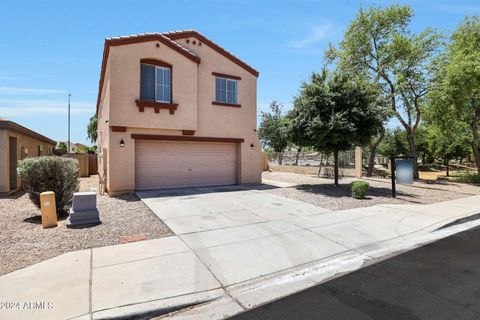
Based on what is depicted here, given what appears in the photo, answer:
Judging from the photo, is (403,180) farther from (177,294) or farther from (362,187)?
(177,294)

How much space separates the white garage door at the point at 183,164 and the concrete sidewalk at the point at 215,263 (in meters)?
4.66

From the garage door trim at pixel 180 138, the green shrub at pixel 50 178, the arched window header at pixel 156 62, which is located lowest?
the green shrub at pixel 50 178

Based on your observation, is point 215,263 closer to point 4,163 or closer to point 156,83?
point 156,83

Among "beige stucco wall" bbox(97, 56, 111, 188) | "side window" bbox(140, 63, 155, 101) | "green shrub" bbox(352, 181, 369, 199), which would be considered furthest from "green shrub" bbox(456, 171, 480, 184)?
"beige stucco wall" bbox(97, 56, 111, 188)

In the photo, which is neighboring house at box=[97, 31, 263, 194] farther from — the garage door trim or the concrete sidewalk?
the concrete sidewalk

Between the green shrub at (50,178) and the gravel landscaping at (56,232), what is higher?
the green shrub at (50,178)

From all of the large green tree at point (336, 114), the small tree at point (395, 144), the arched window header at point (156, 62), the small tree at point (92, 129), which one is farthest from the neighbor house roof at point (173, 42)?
the small tree at point (92, 129)

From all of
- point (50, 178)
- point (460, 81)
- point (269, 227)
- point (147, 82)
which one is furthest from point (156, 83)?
point (460, 81)

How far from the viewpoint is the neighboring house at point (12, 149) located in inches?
472

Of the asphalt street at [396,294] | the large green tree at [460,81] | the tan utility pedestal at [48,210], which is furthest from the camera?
the large green tree at [460,81]

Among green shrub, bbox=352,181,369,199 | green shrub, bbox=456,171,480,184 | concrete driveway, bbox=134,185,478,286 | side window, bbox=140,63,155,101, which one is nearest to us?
concrete driveway, bbox=134,185,478,286

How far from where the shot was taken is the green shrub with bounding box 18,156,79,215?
313 inches

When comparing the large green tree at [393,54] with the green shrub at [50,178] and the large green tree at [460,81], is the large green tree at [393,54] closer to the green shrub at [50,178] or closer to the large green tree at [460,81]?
the large green tree at [460,81]

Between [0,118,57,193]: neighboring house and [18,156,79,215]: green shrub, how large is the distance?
5.11m
